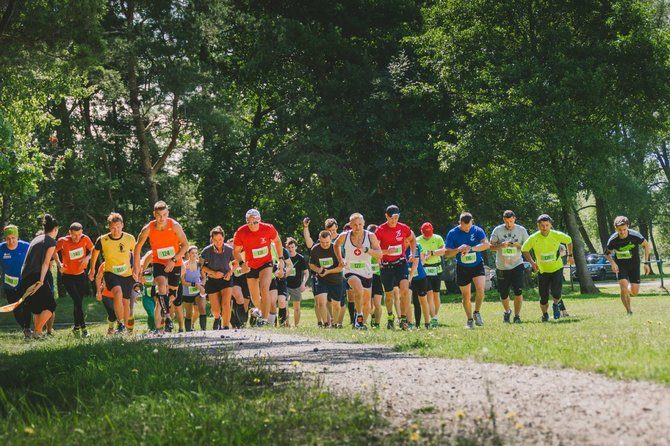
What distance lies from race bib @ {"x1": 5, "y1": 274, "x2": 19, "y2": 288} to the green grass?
7326 millimetres

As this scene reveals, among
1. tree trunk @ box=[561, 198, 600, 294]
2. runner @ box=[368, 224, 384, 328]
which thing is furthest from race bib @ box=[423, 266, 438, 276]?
tree trunk @ box=[561, 198, 600, 294]

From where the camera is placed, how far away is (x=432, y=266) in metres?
16.2

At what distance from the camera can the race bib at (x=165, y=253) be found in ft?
45.8

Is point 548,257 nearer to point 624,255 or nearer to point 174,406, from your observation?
point 624,255

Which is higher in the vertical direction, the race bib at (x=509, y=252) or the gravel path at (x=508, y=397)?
the race bib at (x=509, y=252)

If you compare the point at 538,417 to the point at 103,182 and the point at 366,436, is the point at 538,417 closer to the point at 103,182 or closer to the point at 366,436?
the point at 366,436

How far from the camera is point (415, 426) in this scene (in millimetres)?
4969

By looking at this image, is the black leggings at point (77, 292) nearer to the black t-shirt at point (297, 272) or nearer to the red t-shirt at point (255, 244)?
the red t-shirt at point (255, 244)

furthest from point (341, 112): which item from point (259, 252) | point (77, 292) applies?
point (77, 292)

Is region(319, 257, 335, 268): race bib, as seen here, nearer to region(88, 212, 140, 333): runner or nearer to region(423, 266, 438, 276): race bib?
region(423, 266, 438, 276): race bib

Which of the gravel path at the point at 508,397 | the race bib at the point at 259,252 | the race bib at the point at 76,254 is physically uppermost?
the race bib at the point at 76,254

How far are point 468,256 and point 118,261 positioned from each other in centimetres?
650

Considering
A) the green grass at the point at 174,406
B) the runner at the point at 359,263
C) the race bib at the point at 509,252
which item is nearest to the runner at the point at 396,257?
the runner at the point at 359,263

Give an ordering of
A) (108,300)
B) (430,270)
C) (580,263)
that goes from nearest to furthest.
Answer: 1. (108,300)
2. (430,270)
3. (580,263)
